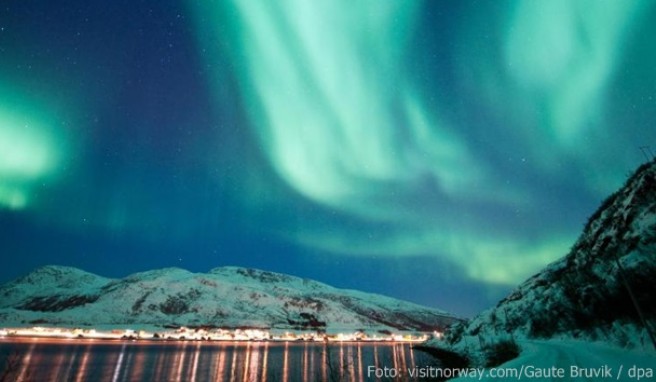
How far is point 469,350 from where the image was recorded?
257 ft

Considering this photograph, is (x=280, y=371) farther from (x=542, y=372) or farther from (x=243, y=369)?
(x=542, y=372)

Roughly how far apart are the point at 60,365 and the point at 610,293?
9788cm

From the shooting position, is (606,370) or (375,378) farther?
(375,378)

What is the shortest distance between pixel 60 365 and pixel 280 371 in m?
47.7

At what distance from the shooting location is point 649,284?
26094mm

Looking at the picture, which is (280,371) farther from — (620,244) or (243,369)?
(620,244)

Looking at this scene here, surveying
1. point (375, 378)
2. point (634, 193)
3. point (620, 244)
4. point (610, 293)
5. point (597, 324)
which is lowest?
point (375, 378)

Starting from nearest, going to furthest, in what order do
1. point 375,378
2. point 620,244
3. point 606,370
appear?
point 606,370
point 620,244
point 375,378

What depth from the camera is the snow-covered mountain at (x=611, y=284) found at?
2700 cm

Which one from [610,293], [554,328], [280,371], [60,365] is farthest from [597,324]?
[60,365]

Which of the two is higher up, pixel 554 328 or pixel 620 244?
pixel 620 244

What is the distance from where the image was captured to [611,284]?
3319 centimetres

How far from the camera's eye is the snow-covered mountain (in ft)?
88.6

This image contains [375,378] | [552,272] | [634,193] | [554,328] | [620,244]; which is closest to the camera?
[620,244]
